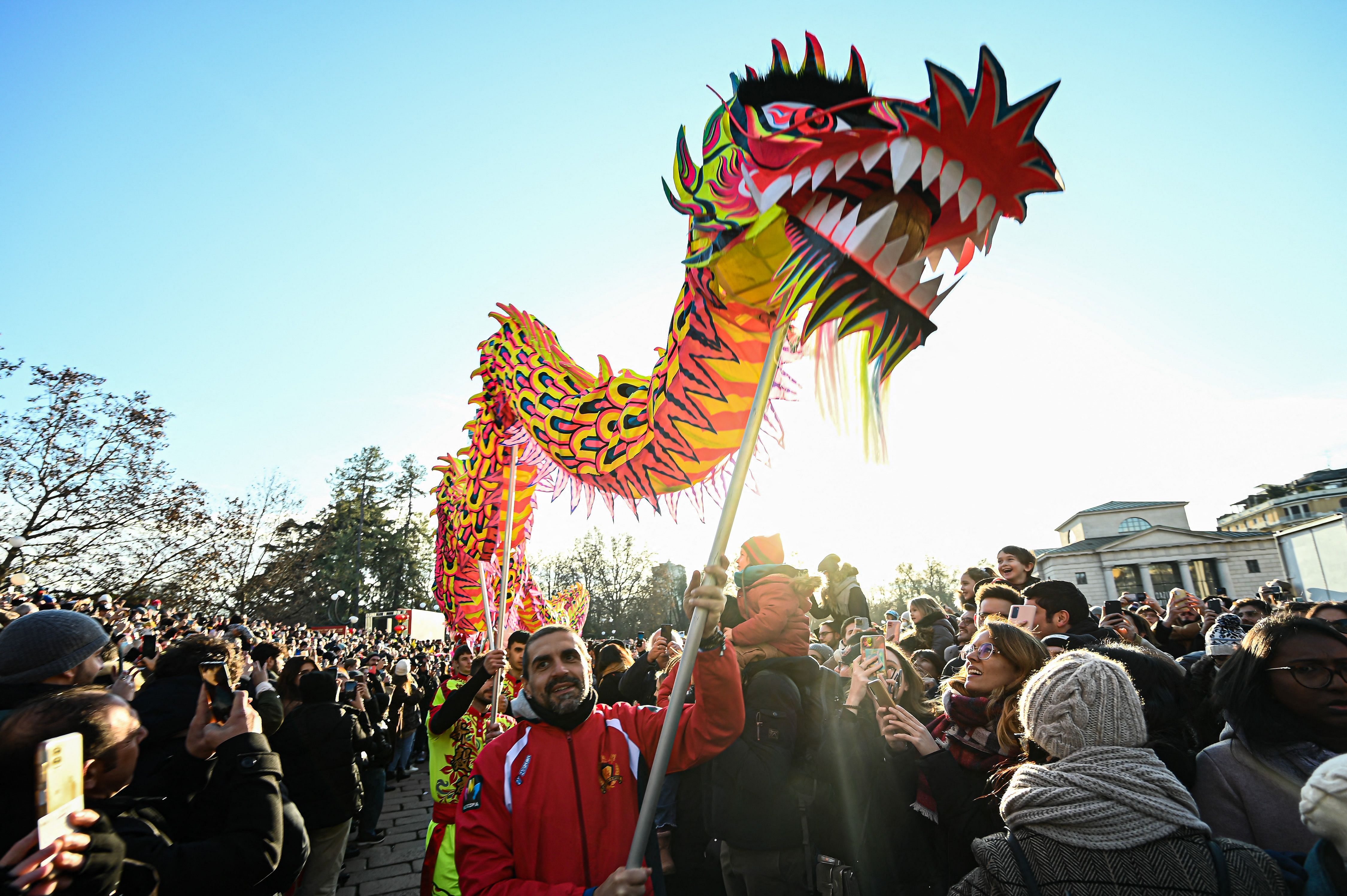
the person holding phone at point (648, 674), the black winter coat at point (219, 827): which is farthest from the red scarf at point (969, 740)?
the person holding phone at point (648, 674)

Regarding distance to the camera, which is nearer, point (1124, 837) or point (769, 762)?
point (1124, 837)

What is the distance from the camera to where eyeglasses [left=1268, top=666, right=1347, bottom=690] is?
6.45 feet

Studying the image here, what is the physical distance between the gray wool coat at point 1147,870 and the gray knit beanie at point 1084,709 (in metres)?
0.22

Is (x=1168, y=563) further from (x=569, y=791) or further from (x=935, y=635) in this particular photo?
(x=569, y=791)

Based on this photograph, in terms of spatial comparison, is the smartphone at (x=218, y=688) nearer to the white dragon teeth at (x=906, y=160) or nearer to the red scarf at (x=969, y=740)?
the red scarf at (x=969, y=740)

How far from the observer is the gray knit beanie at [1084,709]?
5.28 ft

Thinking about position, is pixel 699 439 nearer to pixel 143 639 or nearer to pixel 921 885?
pixel 921 885

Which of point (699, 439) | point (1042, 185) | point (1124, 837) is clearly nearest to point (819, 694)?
point (699, 439)

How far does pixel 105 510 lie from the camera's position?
58.2 ft

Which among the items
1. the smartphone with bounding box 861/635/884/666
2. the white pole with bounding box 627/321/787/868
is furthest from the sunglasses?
the white pole with bounding box 627/321/787/868

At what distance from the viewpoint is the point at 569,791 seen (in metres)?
2.12

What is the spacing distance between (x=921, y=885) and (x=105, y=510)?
72.3 feet

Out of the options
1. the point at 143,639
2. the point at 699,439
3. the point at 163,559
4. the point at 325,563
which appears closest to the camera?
the point at 699,439

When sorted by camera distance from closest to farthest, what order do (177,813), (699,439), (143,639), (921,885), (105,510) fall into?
(177,813) < (921,885) < (699,439) < (143,639) < (105,510)
